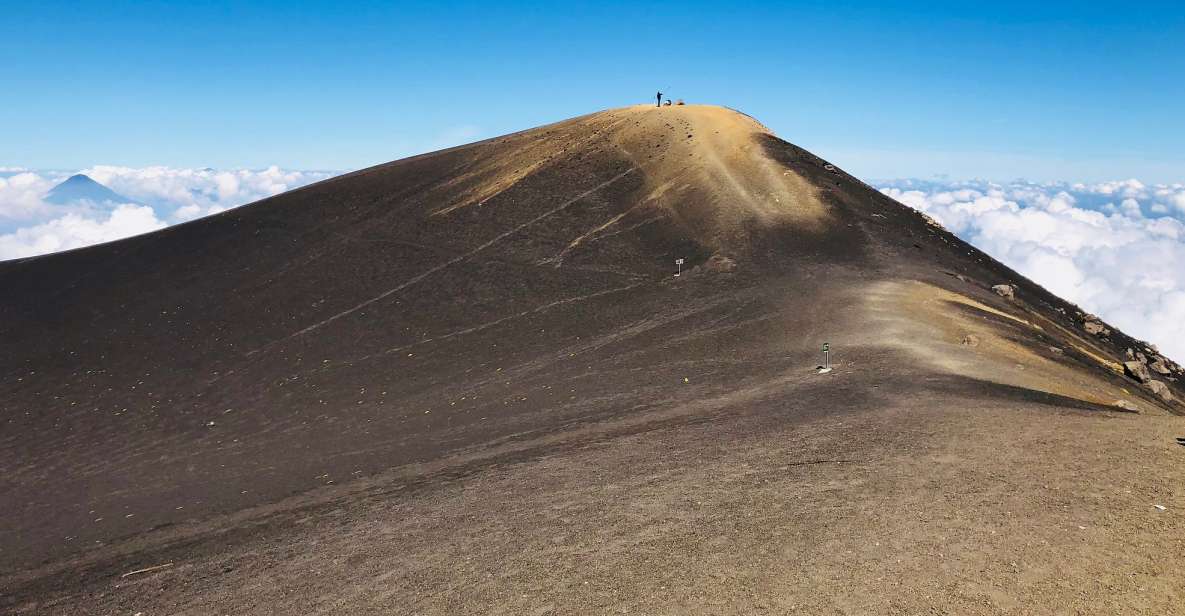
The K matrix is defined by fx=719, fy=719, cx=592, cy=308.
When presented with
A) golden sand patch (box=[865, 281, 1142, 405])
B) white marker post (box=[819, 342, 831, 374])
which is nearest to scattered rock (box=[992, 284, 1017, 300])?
golden sand patch (box=[865, 281, 1142, 405])

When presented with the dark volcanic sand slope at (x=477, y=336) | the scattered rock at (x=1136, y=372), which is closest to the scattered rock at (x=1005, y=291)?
the dark volcanic sand slope at (x=477, y=336)

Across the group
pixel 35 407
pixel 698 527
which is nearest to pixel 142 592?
pixel 698 527

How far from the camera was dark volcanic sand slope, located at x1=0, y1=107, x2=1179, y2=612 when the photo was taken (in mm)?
18984

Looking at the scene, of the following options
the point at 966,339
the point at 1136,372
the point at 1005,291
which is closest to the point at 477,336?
the point at 966,339

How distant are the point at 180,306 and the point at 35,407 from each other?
11.0 meters

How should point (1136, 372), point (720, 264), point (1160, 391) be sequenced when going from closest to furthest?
point (1160, 391) < point (1136, 372) < point (720, 264)

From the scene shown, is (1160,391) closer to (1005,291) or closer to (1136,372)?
(1136,372)

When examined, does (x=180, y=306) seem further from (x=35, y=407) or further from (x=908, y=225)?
(x=908, y=225)

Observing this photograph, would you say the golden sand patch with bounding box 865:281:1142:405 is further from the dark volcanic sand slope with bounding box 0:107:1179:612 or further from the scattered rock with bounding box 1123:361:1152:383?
the scattered rock with bounding box 1123:361:1152:383

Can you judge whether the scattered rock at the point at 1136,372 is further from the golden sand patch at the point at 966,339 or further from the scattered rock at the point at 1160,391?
the golden sand patch at the point at 966,339

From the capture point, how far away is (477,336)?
31.8m

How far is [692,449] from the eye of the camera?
55.1 ft

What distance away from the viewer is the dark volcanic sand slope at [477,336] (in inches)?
747

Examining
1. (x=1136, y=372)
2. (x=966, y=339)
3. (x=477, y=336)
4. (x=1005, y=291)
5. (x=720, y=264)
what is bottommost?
(x=1136, y=372)
